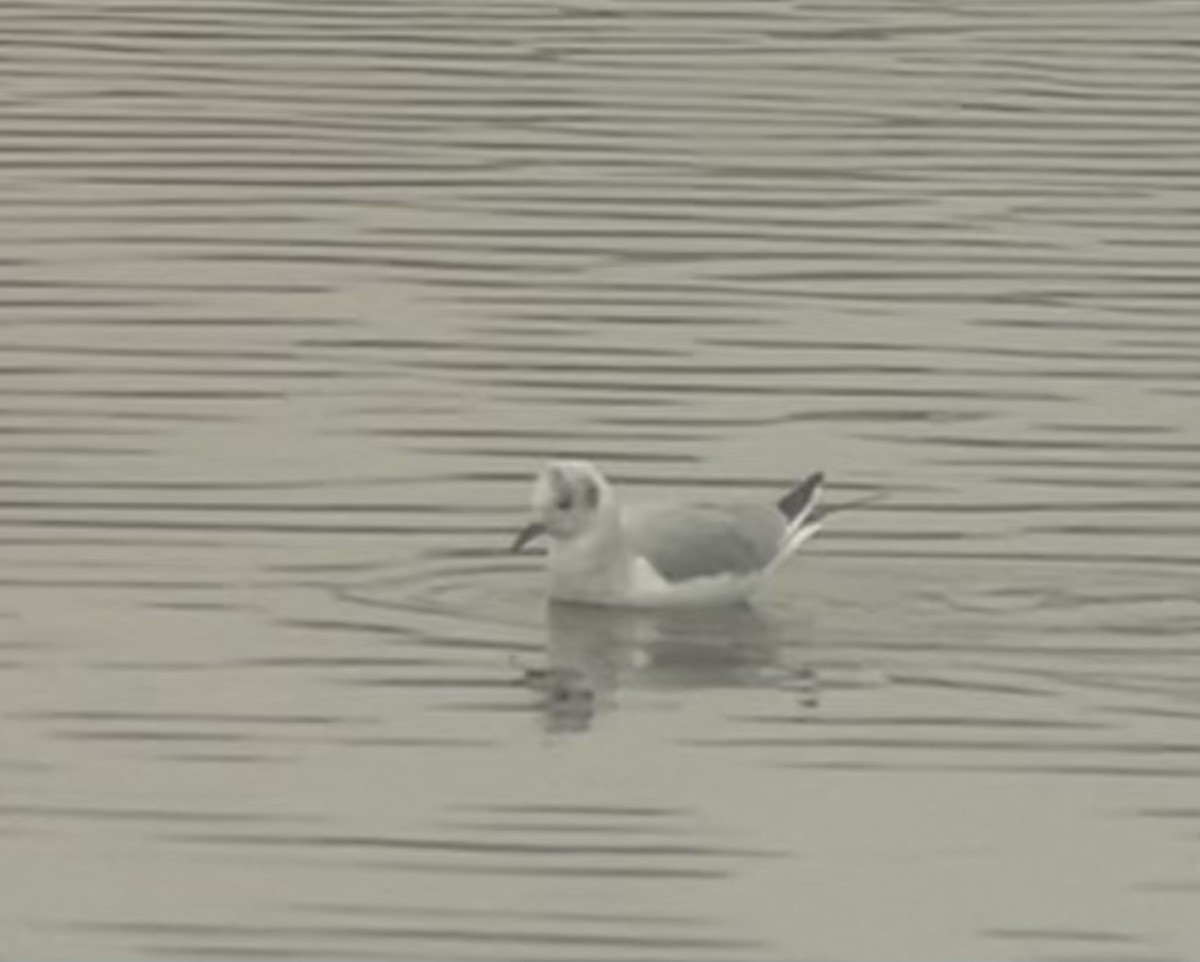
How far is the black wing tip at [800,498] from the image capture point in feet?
54.9

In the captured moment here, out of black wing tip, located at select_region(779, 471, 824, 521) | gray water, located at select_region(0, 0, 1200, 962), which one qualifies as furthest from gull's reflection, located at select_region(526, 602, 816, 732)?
black wing tip, located at select_region(779, 471, 824, 521)

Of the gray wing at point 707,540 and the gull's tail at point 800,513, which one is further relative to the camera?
the gull's tail at point 800,513

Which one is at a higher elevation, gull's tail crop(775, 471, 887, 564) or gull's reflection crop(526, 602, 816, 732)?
gull's tail crop(775, 471, 887, 564)

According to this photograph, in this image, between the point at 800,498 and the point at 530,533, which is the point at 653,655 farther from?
the point at 800,498

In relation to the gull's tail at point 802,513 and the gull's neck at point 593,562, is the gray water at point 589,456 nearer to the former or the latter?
the gull's neck at point 593,562

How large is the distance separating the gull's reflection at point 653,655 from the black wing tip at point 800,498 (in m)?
0.26

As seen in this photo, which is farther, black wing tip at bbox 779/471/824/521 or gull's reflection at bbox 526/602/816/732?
black wing tip at bbox 779/471/824/521

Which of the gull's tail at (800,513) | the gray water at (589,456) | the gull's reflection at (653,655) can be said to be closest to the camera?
the gray water at (589,456)

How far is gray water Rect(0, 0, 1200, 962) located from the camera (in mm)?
13977

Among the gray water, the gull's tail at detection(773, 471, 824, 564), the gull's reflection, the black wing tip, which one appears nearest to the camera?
the gray water

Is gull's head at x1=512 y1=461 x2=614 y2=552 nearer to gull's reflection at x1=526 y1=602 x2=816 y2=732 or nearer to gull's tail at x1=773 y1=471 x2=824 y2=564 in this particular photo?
gull's reflection at x1=526 y1=602 x2=816 y2=732

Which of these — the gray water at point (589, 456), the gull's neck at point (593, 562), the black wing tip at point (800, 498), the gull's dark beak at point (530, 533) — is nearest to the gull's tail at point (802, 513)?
the black wing tip at point (800, 498)

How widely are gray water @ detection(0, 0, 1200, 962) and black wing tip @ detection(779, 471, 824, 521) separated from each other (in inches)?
8.5

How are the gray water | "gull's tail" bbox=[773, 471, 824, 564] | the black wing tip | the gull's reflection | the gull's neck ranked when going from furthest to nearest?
the black wing tip
"gull's tail" bbox=[773, 471, 824, 564]
the gull's neck
the gull's reflection
the gray water
